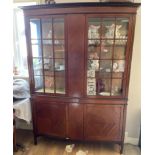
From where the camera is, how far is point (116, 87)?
213 centimetres

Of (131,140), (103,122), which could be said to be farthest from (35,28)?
(131,140)

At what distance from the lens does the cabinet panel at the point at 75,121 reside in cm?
214

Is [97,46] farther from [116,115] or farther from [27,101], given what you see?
[27,101]

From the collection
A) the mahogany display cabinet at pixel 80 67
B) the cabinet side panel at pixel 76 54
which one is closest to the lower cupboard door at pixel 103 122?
the mahogany display cabinet at pixel 80 67

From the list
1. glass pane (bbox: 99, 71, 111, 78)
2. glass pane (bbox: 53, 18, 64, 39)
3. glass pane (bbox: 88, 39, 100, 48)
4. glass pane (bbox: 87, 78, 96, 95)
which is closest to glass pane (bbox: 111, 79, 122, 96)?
glass pane (bbox: 99, 71, 111, 78)

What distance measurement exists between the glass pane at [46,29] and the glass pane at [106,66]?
771 mm

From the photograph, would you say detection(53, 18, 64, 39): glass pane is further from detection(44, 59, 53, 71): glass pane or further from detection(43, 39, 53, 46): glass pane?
detection(44, 59, 53, 71): glass pane

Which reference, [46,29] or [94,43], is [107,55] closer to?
[94,43]

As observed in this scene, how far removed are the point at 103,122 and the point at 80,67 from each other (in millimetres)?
803

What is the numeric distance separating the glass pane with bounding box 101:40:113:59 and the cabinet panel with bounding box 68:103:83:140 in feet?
2.40

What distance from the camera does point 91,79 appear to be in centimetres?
210

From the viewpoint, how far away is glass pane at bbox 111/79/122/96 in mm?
2104

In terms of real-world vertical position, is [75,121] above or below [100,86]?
below
